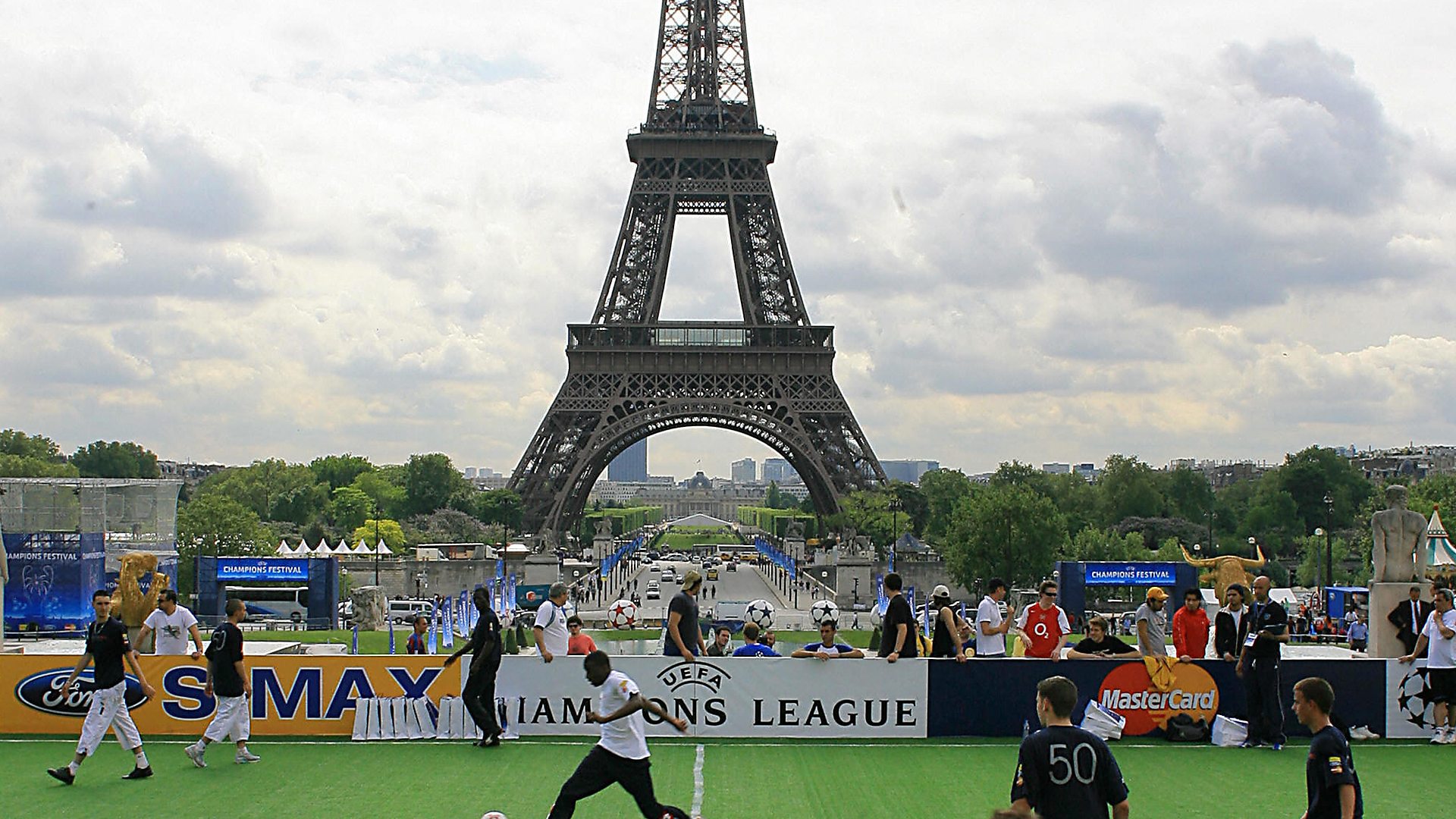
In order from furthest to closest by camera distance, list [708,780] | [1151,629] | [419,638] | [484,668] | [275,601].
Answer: [275,601]
[419,638]
[1151,629]
[484,668]
[708,780]

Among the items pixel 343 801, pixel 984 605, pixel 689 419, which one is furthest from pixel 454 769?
pixel 689 419

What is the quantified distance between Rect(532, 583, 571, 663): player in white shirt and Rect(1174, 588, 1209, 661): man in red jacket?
666 cm

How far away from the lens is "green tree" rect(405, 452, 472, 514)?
10225cm

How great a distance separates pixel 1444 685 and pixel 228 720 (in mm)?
12533

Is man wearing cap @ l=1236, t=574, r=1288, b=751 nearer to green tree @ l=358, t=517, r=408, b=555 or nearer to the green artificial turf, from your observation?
the green artificial turf

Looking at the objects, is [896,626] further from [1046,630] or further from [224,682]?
[224,682]

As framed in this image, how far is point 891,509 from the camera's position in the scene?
69125 mm

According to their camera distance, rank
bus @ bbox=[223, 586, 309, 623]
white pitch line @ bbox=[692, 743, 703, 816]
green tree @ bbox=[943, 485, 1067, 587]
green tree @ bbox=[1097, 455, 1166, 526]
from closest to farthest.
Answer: white pitch line @ bbox=[692, 743, 703, 816] → bus @ bbox=[223, 586, 309, 623] → green tree @ bbox=[943, 485, 1067, 587] → green tree @ bbox=[1097, 455, 1166, 526]

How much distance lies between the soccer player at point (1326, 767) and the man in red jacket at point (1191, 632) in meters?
7.58

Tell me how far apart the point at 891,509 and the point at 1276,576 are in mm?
19960

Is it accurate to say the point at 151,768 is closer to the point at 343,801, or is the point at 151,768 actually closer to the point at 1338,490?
the point at 343,801

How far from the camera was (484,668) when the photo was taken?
13492mm

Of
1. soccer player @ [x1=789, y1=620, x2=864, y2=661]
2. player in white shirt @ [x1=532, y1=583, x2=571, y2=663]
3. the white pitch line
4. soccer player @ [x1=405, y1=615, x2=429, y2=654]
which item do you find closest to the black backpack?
soccer player @ [x1=789, y1=620, x2=864, y2=661]

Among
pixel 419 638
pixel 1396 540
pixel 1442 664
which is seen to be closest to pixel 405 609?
pixel 419 638
